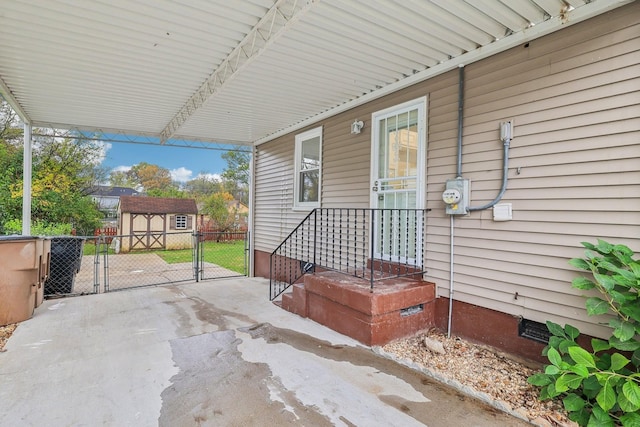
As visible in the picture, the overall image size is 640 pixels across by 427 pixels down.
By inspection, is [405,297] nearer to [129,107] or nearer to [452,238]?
[452,238]

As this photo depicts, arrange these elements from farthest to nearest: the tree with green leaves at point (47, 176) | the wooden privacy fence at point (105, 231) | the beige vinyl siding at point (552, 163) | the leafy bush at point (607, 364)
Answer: the wooden privacy fence at point (105, 231) → the tree with green leaves at point (47, 176) → the beige vinyl siding at point (552, 163) → the leafy bush at point (607, 364)

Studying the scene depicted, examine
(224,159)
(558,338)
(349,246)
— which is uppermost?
(224,159)

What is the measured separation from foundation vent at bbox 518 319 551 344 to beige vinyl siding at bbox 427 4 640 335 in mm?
79

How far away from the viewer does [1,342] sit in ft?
11.5

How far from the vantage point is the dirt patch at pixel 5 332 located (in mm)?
3520

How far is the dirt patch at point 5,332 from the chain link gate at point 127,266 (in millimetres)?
1611

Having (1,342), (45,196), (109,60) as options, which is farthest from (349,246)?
(45,196)

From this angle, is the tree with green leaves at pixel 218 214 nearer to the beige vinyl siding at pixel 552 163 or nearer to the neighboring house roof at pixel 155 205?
the neighboring house roof at pixel 155 205

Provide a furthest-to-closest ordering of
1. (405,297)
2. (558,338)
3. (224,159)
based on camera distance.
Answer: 1. (224,159)
2. (405,297)
3. (558,338)

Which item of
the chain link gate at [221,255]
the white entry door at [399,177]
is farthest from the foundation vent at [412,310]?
the chain link gate at [221,255]

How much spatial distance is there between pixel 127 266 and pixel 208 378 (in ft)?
31.6

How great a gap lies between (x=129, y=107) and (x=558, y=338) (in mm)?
6457

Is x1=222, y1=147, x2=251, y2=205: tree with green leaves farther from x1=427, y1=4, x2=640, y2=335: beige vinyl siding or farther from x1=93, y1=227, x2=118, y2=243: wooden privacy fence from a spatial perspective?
x1=427, y1=4, x2=640, y2=335: beige vinyl siding

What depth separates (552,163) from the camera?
113 inches
